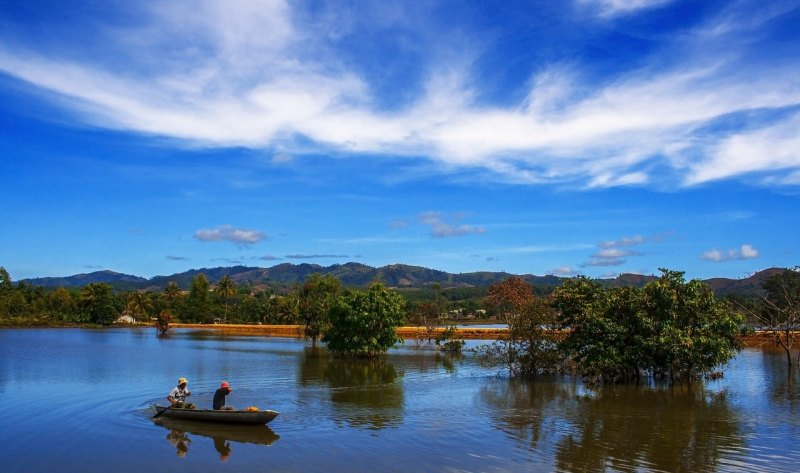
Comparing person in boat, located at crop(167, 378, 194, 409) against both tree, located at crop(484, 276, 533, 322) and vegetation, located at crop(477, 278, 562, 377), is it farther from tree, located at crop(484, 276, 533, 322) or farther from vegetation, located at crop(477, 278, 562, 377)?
tree, located at crop(484, 276, 533, 322)

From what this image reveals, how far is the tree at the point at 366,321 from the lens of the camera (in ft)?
164

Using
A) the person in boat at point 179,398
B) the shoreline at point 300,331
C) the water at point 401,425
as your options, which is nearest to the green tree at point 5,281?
the shoreline at point 300,331

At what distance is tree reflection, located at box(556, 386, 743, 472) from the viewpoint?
1831 cm

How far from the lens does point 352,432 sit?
2231 cm

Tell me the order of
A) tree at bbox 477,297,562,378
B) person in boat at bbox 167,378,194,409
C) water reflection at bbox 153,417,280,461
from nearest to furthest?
water reflection at bbox 153,417,280,461 < person in boat at bbox 167,378,194,409 < tree at bbox 477,297,562,378

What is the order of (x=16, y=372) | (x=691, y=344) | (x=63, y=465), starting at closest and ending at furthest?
(x=63, y=465)
(x=691, y=344)
(x=16, y=372)

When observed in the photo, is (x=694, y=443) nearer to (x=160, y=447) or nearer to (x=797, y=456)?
(x=797, y=456)

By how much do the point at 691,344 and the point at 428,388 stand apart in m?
14.2

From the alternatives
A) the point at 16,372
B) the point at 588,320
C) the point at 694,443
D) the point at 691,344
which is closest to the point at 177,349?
the point at 16,372

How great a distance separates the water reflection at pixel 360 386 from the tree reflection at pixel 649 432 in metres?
7.49

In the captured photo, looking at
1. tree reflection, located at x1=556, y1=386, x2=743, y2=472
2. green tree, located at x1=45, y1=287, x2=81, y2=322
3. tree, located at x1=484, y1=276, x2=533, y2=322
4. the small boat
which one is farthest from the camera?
green tree, located at x1=45, y1=287, x2=81, y2=322

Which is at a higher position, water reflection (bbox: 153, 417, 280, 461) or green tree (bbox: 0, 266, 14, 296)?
green tree (bbox: 0, 266, 14, 296)

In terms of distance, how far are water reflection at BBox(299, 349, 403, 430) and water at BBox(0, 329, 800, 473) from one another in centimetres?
13

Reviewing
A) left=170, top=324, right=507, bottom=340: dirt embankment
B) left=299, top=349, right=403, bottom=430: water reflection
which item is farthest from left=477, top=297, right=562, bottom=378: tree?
left=170, top=324, right=507, bottom=340: dirt embankment
